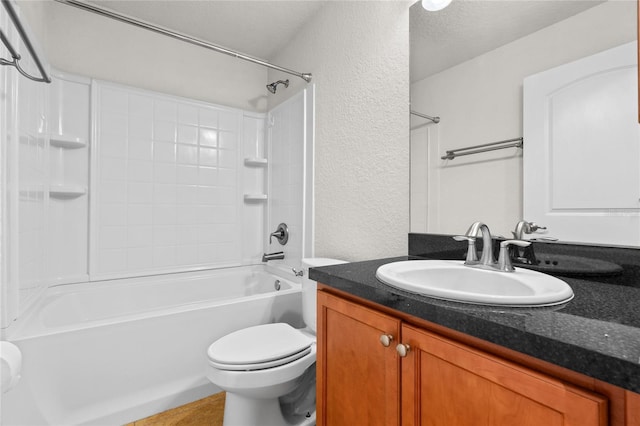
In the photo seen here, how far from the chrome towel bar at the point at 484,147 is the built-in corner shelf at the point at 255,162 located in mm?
1793

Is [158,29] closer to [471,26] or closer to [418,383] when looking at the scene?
[471,26]

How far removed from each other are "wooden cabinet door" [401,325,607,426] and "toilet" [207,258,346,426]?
0.71 m

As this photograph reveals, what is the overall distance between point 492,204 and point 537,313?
60 cm

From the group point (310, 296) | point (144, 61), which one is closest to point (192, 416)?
point (310, 296)

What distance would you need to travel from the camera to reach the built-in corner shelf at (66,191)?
6.27 feet

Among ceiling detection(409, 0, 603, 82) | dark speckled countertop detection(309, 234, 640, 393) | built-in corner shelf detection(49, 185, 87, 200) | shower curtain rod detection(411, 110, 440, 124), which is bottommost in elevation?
dark speckled countertop detection(309, 234, 640, 393)

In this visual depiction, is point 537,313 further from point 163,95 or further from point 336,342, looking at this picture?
point 163,95

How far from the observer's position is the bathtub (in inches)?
51.2

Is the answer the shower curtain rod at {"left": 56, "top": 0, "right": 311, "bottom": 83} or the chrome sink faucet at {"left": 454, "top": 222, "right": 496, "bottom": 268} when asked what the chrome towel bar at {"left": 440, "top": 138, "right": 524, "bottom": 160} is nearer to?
the chrome sink faucet at {"left": 454, "top": 222, "right": 496, "bottom": 268}

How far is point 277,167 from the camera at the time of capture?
2.66 meters

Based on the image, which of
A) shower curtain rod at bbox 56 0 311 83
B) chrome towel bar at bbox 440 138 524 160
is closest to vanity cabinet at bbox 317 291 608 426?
chrome towel bar at bbox 440 138 524 160

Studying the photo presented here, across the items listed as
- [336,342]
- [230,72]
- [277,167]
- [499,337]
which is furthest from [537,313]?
[230,72]

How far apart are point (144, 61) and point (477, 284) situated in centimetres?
267

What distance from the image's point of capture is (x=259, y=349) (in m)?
1.35
